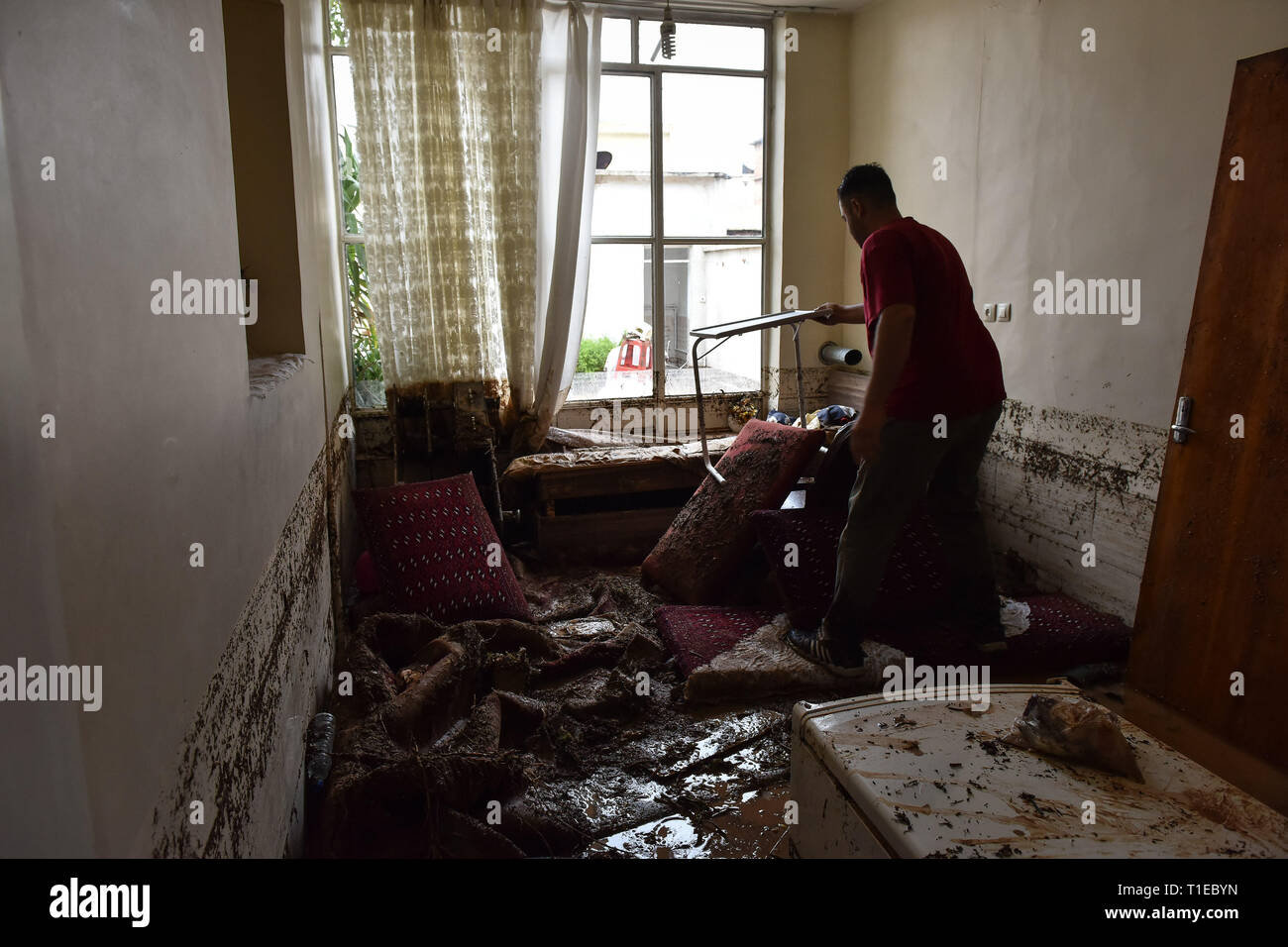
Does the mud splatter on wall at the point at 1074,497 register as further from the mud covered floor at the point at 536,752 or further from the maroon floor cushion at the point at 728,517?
the mud covered floor at the point at 536,752

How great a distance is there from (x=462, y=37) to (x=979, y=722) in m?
4.27

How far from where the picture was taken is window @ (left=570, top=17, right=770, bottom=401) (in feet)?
16.5

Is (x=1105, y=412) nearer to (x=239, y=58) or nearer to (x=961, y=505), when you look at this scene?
(x=961, y=505)

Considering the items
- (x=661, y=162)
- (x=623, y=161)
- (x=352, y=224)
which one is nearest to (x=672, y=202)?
(x=661, y=162)

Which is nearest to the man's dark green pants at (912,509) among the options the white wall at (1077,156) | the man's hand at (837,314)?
the man's hand at (837,314)

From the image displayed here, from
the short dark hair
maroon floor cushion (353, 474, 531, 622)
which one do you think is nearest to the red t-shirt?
the short dark hair

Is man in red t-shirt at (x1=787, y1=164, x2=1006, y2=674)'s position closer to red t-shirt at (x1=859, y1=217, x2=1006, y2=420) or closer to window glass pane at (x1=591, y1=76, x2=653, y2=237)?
red t-shirt at (x1=859, y1=217, x2=1006, y2=420)

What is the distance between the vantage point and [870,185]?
2725 millimetres

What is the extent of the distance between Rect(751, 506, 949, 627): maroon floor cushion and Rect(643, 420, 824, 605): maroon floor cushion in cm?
24

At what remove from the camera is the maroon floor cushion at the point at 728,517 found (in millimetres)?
3434

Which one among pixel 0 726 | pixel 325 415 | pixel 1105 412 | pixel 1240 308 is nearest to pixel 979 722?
pixel 0 726

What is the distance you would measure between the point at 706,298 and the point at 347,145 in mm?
2335

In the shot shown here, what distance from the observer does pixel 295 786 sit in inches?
71.0
